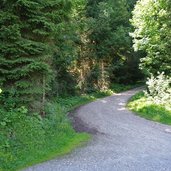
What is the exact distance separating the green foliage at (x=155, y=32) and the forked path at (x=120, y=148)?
7467 millimetres

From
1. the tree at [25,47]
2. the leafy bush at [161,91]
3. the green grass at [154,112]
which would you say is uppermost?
the tree at [25,47]

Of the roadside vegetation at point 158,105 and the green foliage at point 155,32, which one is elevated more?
the green foliage at point 155,32

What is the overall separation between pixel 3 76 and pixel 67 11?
392 cm

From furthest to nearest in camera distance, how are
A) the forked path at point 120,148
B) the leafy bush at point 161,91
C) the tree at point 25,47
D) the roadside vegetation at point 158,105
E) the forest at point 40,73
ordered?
the leafy bush at point 161,91, the roadside vegetation at point 158,105, the tree at point 25,47, the forest at point 40,73, the forked path at point 120,148

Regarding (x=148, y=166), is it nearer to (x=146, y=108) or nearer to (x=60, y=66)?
(x=146, y=108)

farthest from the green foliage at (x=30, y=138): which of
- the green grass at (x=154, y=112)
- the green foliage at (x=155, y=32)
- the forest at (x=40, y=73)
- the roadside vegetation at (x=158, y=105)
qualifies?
the green foliage at (x=155, y=32)

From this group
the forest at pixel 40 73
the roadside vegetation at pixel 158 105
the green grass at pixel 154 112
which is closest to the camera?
the forest at pixel 40 73

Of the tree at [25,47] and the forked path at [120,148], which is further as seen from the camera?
the tree at [25,47]

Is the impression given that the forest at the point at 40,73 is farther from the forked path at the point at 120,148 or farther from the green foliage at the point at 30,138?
the forked path at the point at 120,148

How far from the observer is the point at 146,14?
2497 cm

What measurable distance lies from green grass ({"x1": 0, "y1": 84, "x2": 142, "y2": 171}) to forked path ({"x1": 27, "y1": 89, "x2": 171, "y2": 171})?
1.69 ft

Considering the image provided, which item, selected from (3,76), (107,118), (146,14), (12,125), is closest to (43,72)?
(3,76)

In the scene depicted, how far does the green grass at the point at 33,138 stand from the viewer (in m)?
10.3

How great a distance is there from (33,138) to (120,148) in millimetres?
2865
